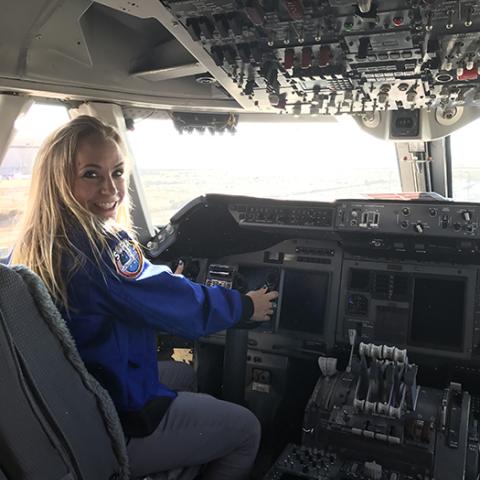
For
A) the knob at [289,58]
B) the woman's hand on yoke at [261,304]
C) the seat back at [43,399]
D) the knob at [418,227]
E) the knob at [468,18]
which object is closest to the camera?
the seat back at [43,399]

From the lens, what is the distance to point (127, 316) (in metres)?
1.41

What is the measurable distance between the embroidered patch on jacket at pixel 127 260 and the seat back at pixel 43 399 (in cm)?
24

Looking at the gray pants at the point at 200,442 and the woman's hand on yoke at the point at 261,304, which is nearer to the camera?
the gray pants at the point at 200,442

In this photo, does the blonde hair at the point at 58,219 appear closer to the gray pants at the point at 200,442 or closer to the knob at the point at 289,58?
the gray pants at the point at 200,442

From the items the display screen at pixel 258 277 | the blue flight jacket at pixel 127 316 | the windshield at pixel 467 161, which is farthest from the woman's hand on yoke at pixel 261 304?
the windshield at pixel 467 161

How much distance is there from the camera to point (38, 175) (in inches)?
59.7

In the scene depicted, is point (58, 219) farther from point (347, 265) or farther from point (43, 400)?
point (347, 265)

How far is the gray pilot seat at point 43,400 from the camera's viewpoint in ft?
3.43

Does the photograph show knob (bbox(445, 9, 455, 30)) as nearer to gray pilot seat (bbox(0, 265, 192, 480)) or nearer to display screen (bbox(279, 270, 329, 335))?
gray pilot seat (bbox(0, 265, 192, 480))

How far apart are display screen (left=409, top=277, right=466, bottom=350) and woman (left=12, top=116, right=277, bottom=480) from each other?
109 centimetres

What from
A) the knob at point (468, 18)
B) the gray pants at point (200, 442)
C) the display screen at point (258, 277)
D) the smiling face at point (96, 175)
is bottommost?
the gray pants at point (200, 442)

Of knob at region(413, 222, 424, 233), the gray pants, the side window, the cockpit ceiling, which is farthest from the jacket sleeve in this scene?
the side window

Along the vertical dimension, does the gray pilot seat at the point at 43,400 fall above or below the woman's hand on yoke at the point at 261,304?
below

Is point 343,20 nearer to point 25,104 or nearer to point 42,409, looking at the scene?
point 42,409
